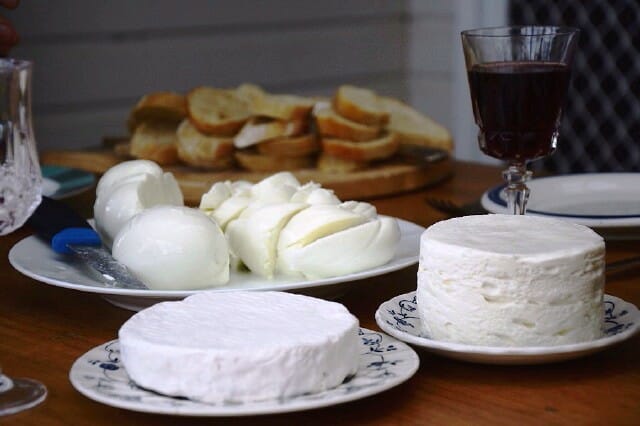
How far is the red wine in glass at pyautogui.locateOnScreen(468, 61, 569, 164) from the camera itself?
4.29 feet

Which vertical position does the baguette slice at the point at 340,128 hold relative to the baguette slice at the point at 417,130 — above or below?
above

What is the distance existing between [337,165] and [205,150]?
0.26 m

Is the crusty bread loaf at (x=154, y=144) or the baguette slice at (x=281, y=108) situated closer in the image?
the baguette slice at (x=281, y=108)

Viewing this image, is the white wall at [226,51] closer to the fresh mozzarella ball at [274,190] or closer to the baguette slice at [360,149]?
the baguette slice at [360,149]

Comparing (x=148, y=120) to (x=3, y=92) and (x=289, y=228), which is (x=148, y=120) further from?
(x=3, y=92)

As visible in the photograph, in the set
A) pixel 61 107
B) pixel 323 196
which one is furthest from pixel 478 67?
pixel 61 107

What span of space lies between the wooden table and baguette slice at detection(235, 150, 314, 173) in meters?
0.84

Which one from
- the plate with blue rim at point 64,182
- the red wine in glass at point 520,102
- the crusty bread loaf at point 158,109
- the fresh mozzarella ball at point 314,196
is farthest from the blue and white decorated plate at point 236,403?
the crusty bread loaf at point 158,109

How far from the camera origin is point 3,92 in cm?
97

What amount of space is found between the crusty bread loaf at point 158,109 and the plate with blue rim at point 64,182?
27 centimetres

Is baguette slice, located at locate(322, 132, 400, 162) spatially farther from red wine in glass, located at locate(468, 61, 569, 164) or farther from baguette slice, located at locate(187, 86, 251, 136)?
red wine in glass, located at locate(468, 61, 569, 164)

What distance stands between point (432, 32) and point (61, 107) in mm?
1537

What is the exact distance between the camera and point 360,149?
2.06 m

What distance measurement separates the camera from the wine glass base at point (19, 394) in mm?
942
